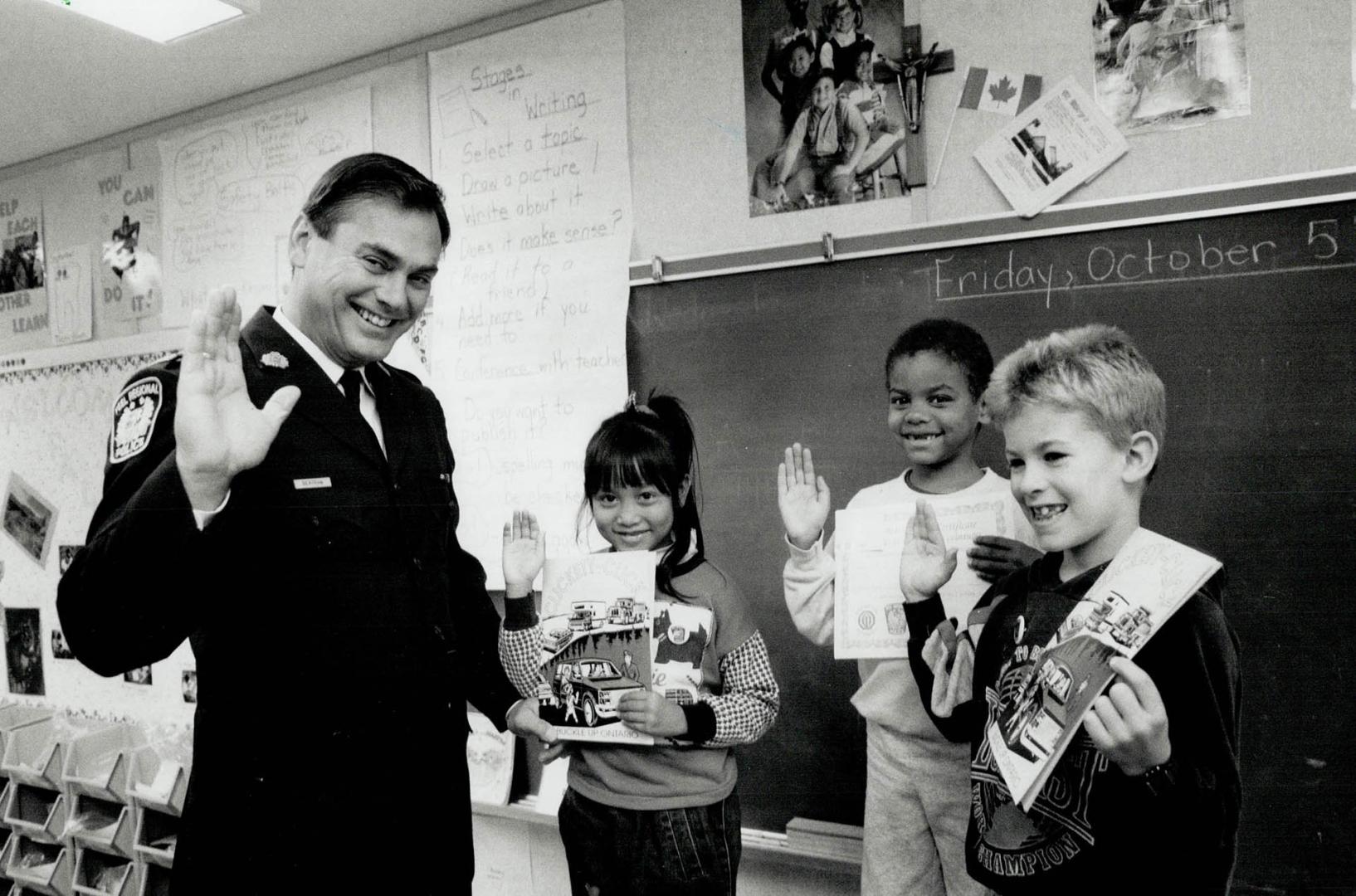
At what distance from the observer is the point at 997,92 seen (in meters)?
1.47

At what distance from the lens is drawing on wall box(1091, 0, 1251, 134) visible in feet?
4.35

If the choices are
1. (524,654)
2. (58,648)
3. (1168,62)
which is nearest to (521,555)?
(524,654)

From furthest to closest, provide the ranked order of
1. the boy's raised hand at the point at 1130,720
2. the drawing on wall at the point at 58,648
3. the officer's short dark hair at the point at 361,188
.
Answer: the drawing on wall at the point at 58,648 < the officer's short dark hair at the point at 361,188 < the boy's raised hand at the point at 1130,720

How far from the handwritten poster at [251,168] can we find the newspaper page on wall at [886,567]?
1479mm

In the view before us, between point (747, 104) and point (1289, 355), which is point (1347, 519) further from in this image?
point (747, 104)

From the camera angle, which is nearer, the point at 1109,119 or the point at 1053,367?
the point at 1053,367

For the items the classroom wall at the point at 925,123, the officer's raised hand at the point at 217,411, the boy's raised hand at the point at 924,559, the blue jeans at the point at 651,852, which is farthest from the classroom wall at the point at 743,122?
the officer's raised hand at the point at 217,411

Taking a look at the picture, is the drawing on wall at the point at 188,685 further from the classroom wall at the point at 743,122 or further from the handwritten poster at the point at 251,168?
the handwritten poster at the point at 251,168

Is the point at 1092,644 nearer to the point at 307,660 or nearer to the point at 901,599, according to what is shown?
the point at 901,599

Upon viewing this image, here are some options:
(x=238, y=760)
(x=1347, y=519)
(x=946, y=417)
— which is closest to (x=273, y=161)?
(x=238, y=760)

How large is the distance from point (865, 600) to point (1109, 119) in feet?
2.83

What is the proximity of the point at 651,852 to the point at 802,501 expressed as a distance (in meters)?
0.56

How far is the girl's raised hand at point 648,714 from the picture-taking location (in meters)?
1.19

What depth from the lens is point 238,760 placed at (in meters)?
1.06
